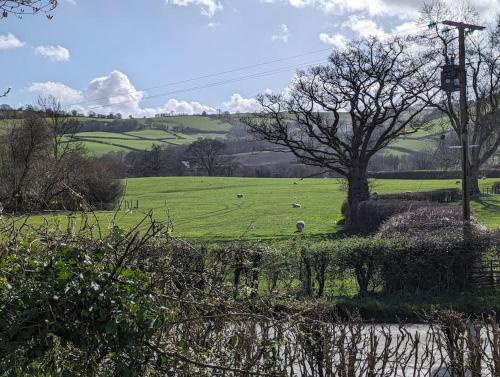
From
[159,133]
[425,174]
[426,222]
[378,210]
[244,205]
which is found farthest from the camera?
[159,133]

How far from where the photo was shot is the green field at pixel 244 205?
34.8 meters

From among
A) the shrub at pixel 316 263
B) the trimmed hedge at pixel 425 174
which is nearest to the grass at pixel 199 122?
the trimmed hedge at pixel 425 174

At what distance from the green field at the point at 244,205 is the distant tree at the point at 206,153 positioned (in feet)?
55.0

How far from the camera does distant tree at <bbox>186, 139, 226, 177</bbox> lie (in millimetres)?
97312

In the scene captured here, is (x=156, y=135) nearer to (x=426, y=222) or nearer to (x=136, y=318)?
(x=426, y=222)

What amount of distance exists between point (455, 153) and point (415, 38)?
1799 centimetres

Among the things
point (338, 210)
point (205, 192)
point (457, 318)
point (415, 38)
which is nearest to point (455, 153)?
point (338, 210)

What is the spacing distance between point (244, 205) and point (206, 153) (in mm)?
47124

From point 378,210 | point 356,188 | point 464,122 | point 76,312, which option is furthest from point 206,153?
point 76,312

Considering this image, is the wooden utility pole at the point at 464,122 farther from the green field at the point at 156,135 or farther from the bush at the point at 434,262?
the green field at the point at 156,135

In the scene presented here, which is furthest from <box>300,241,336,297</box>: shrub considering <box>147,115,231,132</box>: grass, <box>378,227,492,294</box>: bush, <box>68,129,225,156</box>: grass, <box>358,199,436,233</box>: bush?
<box>147,115,231,132</box>: grass

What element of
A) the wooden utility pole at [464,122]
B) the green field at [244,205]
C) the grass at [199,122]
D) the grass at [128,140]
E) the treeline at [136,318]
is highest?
the grass at [199,122]

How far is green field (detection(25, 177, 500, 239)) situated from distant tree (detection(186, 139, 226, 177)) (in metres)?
16.8

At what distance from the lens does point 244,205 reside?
52.1m
